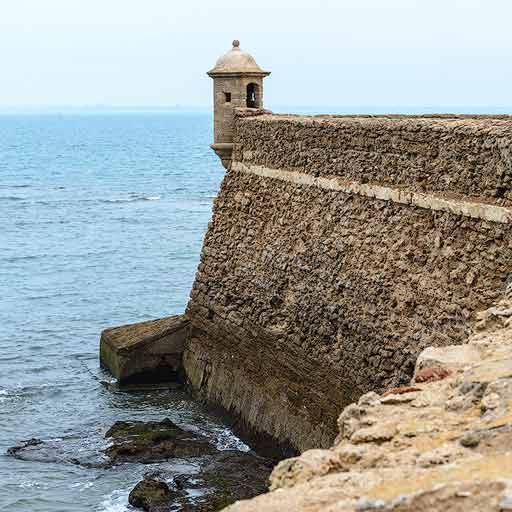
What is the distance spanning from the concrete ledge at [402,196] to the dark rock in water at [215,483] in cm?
464

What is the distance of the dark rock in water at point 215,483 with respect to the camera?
Answer: 17016 millimetres

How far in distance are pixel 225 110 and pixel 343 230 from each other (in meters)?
6.71

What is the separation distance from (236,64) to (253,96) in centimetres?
78

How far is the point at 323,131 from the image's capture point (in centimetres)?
1908

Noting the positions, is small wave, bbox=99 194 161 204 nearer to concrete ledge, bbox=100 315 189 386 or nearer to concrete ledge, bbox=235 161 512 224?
concrete ledge, bbox=100 315 189 386

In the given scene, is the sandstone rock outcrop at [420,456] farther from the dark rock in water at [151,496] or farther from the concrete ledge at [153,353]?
the concrete ledge at [153,353]

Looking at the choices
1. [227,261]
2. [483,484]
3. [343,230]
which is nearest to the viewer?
[483,484]

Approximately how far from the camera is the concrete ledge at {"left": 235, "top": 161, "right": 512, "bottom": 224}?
1430cm

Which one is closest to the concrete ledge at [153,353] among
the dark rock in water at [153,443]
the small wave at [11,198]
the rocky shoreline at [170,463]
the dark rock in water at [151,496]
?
the rocky shoreline at [170,463]

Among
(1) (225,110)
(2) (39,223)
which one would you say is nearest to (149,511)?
(1) (225,110)

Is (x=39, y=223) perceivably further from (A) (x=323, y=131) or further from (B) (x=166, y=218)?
(A) (x=323, y=131)

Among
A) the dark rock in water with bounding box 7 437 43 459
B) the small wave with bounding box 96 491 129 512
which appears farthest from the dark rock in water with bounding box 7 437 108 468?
the small wave with bounding box 96 491 129 512

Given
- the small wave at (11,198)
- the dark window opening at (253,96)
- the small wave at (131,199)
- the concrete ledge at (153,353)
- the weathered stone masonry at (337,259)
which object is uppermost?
the dark window opening at (253,96)

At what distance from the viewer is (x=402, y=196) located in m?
16.4
